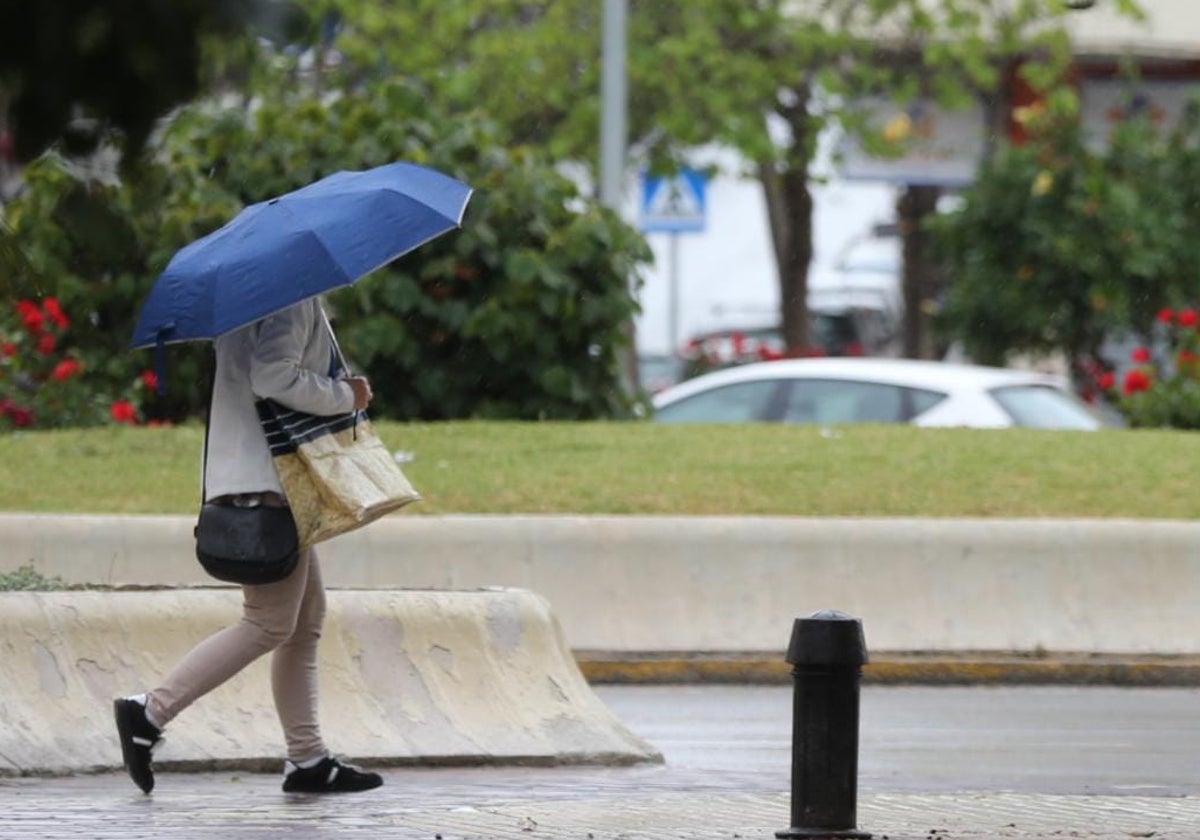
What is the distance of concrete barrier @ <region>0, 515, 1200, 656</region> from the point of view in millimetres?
11961

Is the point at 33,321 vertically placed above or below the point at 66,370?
above

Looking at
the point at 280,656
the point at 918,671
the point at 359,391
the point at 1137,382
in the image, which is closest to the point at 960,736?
the point at 918,671

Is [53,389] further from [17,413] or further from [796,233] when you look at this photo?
[796,233]

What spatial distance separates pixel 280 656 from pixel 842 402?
907 cm

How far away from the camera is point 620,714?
1084 cm

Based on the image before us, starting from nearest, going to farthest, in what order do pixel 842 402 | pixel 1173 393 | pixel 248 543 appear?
pixel 248 543 → pixel 842 402 → pixel 1173 393

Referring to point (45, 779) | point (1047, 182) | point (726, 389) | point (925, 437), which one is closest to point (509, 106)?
point (1047, 182)

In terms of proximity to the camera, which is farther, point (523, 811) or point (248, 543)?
point (248, 543)

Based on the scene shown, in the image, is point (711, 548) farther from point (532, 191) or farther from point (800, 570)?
point (532, 191)

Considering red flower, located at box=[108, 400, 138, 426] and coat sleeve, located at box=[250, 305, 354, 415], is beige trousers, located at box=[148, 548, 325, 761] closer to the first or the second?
coat sleeve, located at box=[250, 305, 354, 415]

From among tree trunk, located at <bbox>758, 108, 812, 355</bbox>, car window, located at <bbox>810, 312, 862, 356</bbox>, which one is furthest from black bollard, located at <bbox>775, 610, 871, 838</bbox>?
car window, located at <bbox>810, 312, 862, 356</bbox>

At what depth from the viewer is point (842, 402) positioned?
55.6 ft

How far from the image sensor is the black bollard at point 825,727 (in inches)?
275

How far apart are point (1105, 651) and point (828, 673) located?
5.32m
